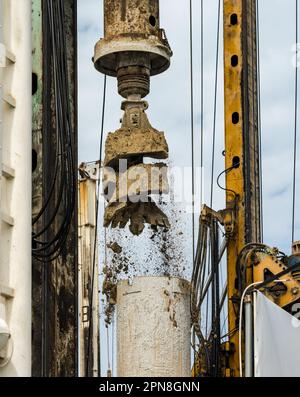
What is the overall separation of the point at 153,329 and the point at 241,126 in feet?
38.2

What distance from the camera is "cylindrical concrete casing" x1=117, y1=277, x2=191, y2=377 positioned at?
13609 millimetres

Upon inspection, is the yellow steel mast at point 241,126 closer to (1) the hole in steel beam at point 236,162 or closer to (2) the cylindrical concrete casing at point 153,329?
(1) the hole in steel beam at point 236,162

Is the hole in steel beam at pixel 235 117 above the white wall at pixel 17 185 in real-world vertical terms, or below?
above

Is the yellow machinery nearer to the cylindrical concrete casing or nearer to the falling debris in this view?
the falling debris

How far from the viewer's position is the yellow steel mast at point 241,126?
2469 centimetres

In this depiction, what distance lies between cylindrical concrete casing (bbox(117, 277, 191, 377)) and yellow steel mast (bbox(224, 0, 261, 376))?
401 inches

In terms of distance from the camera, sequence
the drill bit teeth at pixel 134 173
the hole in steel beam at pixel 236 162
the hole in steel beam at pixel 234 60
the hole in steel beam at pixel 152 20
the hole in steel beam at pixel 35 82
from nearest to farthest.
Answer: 1. the drill bit teeth at pixel 134 173
2. the hole in steel beam at pixel 35 82
3. the hole in steel beam at pixel 152 20
4. the hole in steel beam at pixel 236 162
5. the hole in steel beam at pixel 234 60

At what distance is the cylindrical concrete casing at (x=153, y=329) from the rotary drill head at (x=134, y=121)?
1.46 meters

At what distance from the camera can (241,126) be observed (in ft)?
81.9

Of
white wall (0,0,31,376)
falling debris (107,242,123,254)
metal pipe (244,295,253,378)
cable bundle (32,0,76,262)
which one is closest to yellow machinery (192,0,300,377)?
falling debris (107,242,123,254)

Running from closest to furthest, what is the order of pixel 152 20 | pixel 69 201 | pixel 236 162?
pixel 69 201 < pixel 152 20 < pixel 236 162

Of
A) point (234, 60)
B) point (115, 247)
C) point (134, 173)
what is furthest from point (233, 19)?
point (134, 173)

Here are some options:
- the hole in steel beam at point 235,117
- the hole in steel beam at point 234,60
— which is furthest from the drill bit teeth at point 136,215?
the hole in steel beam at point 234,60

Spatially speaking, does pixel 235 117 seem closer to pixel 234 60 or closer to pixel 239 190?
pixel 234 60
